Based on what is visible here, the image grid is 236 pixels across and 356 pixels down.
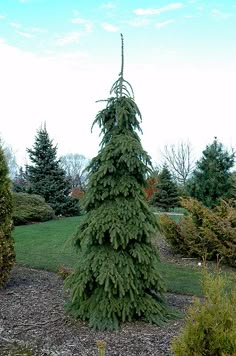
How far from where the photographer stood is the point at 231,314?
83.1 inches

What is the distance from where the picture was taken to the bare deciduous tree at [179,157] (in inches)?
1446

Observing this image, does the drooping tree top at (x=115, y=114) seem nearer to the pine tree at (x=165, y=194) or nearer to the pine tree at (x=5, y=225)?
the pine tree at (x=5, y=225)

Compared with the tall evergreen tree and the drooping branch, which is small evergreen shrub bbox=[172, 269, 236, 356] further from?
the tall evergreen tree

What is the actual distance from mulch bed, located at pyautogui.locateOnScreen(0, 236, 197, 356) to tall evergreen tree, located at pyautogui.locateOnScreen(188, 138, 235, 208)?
4060 mm

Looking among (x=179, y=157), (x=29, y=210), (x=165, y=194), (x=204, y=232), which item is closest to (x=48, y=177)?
(x=29, y=210)

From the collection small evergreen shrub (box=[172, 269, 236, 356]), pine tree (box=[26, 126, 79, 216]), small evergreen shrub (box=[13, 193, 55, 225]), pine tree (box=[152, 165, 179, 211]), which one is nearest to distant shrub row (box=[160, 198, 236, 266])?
small evergreen shrub (box=[172, 269, 236, 356])

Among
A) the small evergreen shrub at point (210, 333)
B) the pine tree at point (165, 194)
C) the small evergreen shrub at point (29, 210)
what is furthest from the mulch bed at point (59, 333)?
the pine tree at point (165, 194)

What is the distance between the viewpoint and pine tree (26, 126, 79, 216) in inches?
714

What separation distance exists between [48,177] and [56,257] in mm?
11124

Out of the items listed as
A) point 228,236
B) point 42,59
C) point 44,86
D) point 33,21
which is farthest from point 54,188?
point 228,236

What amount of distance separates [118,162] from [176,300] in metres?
2.22

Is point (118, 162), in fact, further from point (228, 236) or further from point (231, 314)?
point (228, 236)

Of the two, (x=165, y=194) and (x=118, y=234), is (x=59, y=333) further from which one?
(x=165, y=194)

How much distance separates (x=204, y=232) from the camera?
7188mm
